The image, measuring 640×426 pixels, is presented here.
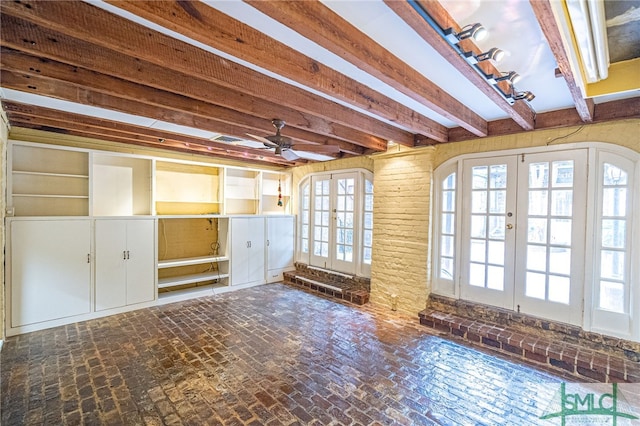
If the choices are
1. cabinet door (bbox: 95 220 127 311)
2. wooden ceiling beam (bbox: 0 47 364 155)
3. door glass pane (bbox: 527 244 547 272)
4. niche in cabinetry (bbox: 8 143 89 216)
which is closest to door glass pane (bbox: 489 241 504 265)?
door glass pane (bbox: 527 244 547 272)

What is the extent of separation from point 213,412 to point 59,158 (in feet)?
13.7

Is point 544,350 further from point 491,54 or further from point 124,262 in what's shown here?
point 124,262

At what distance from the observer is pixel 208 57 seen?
206cm

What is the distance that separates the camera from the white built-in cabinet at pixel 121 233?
3.68 meters

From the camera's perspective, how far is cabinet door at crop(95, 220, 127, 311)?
161 inches

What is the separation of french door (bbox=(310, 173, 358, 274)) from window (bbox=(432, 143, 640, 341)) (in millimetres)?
1594

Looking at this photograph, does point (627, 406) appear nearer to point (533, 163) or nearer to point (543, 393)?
point (543, 393)

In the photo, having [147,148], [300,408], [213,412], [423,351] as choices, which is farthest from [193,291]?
[423,351]

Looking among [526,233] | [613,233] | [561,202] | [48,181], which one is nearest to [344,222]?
[526,233]

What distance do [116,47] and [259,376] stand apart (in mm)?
2811

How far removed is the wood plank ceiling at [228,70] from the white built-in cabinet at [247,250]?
239 cm

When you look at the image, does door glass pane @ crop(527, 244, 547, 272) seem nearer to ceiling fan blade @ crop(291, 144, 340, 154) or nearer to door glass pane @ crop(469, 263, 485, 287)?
door glass pane @ crop(469, 263, 485, 287)

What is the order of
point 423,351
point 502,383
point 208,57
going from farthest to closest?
point 423,351, point 502,383, point 208,57

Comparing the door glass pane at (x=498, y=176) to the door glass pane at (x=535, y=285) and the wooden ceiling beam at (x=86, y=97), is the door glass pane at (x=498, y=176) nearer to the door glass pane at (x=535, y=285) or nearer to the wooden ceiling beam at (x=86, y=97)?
the door glass pane at (x=535, y=285)
